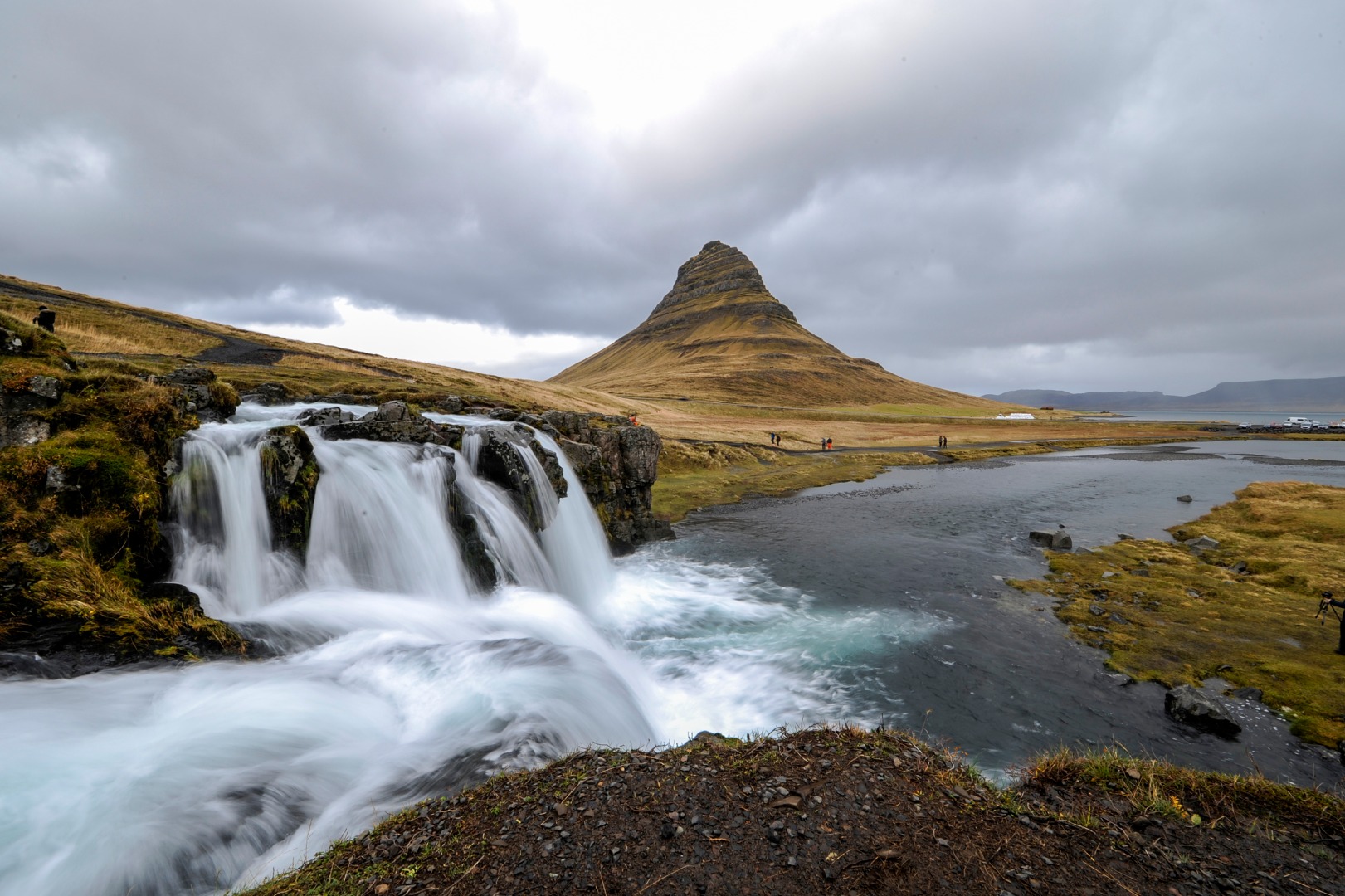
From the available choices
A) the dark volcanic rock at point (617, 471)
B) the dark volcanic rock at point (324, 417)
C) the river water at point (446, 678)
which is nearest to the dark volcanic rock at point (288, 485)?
the river water at point (446, 678)

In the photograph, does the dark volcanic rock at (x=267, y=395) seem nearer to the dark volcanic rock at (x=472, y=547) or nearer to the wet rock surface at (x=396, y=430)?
the wet rock surface at (x=396, y=430)

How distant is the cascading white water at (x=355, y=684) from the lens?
6.22 metres

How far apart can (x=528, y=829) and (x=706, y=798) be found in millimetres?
2013

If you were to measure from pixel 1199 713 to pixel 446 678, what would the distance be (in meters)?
16.6

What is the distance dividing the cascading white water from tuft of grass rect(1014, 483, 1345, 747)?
6.64m

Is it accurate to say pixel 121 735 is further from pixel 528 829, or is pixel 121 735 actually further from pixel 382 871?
pixel 528 829

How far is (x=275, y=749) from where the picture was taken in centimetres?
802

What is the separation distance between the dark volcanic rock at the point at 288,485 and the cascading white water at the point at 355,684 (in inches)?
13.7

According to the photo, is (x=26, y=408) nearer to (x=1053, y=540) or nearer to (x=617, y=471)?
(x=617, y=471)

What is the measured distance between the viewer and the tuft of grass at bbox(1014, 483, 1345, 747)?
12.9 metres

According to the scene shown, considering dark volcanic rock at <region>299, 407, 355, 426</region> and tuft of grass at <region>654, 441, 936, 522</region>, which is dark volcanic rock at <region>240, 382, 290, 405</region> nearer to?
dark volcanic rock at <region>299, 407, 355, 426</region>

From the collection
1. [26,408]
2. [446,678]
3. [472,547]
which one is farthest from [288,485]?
[446,678]

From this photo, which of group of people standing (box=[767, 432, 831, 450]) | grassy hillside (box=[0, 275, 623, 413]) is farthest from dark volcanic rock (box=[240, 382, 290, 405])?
group of people standing (box=[767, 432, 831, 450])

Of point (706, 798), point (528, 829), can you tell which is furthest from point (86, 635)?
point (706, 798)
